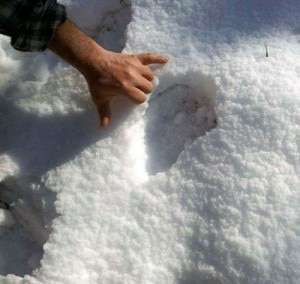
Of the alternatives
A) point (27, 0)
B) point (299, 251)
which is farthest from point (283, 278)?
point (27, 0)

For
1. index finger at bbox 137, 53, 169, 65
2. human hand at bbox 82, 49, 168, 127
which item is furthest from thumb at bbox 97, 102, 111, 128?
index finger at bbox 137, 53, 169, 65

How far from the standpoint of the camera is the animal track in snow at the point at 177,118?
3.52 ft

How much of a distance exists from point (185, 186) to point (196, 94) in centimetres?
23

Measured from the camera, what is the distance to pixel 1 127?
115 centimetres

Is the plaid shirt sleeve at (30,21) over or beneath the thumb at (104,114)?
over

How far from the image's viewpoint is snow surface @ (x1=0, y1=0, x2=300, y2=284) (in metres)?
0.94

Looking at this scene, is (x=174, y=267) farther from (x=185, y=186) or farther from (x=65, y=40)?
(x=65, y=40)

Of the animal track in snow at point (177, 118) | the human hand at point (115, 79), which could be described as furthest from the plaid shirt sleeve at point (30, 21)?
the animal track in snow at point (177, 118)

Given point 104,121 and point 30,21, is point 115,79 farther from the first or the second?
point 30,21

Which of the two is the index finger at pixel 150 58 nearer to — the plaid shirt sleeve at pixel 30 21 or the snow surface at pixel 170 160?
the snow surface at pixel 170 160

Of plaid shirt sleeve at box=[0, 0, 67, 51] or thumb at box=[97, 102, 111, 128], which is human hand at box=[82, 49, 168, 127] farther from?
plaid shirt sleeve at box=[0, 0, 67, 51]

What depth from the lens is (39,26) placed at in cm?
104

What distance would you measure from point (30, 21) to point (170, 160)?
1.31 feet

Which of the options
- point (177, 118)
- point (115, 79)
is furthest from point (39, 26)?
point (177, 118)
